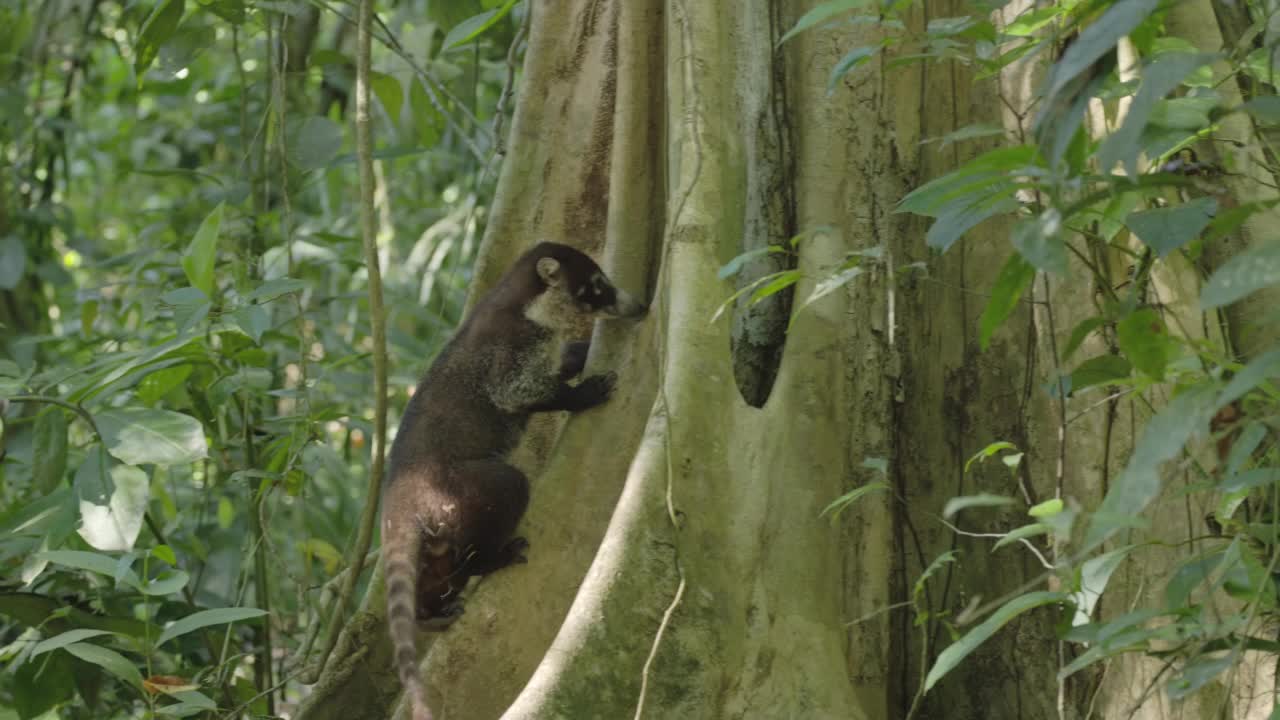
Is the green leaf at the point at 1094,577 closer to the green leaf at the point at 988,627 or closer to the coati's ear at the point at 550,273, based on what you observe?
the green leaf at the point at 988,627

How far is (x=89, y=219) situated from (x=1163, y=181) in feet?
30.1

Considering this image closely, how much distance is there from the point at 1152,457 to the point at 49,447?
121 inches

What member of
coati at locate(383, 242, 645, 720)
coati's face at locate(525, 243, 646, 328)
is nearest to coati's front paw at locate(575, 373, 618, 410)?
coati at locate(383, 242, 645, 720)

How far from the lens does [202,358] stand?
3639 millimetres

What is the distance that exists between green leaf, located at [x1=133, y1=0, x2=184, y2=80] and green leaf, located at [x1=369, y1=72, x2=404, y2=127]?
78cm

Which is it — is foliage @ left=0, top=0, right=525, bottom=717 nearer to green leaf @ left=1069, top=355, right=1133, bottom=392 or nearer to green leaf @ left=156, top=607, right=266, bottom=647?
green leaf @ left=156, top=607, right=266, bottom=647

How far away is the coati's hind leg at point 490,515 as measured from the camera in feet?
11.6

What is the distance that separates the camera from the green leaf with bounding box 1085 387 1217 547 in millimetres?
1489

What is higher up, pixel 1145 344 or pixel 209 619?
pixel 1145 344

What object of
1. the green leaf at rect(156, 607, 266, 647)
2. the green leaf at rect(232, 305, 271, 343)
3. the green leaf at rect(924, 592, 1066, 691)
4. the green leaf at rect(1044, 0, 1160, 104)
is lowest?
the green leaf at rect(156, 607, 266, 647)

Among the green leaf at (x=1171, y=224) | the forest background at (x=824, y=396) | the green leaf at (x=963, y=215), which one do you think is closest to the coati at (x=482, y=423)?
the forest background at (x=824, y=396)

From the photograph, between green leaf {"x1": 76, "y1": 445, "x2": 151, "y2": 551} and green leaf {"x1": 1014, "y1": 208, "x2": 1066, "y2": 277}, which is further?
green leaf {"x1": 76, "y1": 445, "x2": 151, "y2": 551}

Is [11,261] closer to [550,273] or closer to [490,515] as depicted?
[550,273]

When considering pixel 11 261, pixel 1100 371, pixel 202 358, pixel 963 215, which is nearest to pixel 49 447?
pixel 202 358
